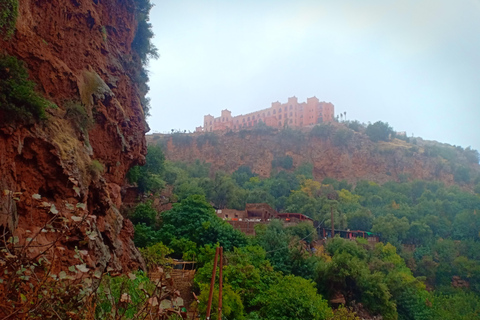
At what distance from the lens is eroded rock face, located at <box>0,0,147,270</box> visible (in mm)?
8883

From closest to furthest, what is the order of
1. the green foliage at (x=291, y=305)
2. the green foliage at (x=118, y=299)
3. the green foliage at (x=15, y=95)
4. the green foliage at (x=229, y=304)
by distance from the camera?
the green foliage at (x=118, y=299)
the green foliage at (x=15, y=95)
the green foliage at (x=229, y=304)
the green foliage at (x=291, y=305)

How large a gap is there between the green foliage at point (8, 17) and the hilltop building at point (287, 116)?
6083cm

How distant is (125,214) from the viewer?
20.1 m

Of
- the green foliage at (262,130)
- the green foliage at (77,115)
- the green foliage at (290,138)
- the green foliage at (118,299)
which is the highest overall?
the green foliage at (262,130)

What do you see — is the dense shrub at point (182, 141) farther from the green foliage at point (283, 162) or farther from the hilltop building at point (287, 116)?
the green foliage at point (283, 162)

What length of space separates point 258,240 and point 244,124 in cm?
5583

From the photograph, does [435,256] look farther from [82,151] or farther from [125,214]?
[82,151]

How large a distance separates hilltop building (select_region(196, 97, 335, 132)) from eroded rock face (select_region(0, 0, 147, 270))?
175 ft

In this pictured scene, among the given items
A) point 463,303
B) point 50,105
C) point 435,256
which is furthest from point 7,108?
point 435,256

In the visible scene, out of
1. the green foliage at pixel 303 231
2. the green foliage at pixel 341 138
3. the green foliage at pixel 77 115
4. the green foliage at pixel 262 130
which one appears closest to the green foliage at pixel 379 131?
the green foliage at pixel 341 138

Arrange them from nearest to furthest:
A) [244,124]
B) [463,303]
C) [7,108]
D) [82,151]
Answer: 1. [7,108]
2. [82,151]
3. [463,303]
4. [244,124]

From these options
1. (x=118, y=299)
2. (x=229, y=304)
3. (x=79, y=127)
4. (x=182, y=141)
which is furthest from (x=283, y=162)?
(x=118, y=299)

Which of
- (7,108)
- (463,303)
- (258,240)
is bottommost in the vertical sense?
(463,303)

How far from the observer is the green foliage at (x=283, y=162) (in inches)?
2404
